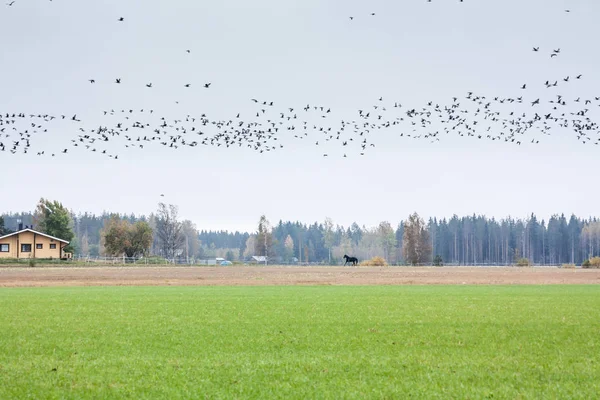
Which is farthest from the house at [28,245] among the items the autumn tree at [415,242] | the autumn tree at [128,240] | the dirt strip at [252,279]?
the autumn tree at [415,242]

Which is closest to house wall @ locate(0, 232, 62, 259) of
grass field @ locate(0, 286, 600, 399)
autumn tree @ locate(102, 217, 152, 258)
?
autumn tree @ locate(102, 217, 152, 258)

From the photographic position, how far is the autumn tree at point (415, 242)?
569ft

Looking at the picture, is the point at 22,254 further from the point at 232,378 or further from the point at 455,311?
the point at 232,378

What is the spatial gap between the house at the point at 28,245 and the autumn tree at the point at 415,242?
82377 mm

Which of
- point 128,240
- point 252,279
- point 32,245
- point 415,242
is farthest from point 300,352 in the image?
point 415,242

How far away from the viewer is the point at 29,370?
16.8m

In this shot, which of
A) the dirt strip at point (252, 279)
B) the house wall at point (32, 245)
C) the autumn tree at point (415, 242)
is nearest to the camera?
the dirt strip at point (252, 279)

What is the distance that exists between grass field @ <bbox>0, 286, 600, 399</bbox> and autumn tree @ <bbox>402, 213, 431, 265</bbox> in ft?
458

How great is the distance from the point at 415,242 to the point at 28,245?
93718 mm

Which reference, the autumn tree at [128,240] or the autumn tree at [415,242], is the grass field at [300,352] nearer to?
the autumn tree at [128,240]

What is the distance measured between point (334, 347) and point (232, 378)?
5038 millimetres

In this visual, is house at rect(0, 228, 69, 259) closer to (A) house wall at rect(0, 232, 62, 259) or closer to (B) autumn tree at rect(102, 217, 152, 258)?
(A) house wall at rect(0, 232, 62, 259)

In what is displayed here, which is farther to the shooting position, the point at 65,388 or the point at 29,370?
the point at 29,370

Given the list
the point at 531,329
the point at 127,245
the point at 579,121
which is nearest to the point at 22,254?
the point at 127,245
